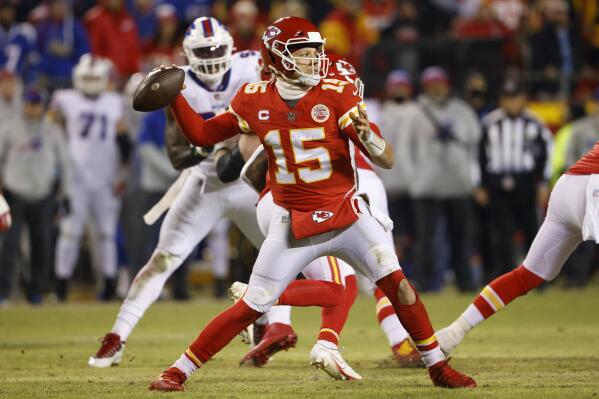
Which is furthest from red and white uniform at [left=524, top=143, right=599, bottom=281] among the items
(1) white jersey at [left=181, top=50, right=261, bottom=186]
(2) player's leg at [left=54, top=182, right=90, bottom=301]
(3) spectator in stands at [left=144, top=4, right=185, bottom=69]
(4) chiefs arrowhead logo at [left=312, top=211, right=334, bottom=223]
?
(3) spectator in stands at [left=144, top=4, right=185, bottom=69]

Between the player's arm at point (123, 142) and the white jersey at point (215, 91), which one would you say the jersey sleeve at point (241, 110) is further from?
the player's arm at point (123, 142)

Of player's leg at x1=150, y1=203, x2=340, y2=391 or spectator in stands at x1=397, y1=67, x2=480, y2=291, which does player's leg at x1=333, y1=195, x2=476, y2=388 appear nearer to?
player's leg at x1=150, y1=203, x2=340, y2=391

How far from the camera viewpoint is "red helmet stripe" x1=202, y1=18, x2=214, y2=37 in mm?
7664

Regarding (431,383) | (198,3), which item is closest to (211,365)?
(431,383)

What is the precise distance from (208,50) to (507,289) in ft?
7.83

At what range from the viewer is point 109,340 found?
761 cm

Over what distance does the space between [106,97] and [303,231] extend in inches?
294

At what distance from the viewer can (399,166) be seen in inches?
532

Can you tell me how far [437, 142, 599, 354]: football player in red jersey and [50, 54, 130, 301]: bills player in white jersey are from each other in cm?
648

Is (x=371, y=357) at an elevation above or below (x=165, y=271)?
below

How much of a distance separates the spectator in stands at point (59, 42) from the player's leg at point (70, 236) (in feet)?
6.34

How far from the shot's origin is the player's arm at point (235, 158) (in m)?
7.23

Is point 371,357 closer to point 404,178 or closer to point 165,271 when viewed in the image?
point 165,271

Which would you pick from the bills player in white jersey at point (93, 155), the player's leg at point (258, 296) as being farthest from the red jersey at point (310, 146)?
the bills player in white jersey at point (93, 155)
